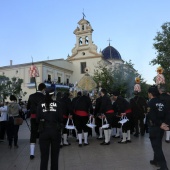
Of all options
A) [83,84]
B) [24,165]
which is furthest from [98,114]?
[83,84]

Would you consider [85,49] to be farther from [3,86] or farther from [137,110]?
[137,110]

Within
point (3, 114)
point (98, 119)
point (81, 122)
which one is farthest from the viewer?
point (98, 119)

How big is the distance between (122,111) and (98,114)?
0.93m

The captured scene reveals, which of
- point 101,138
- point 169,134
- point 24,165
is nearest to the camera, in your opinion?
point 24,165

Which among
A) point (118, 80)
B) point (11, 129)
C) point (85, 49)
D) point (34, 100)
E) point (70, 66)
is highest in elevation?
point (85, 49)

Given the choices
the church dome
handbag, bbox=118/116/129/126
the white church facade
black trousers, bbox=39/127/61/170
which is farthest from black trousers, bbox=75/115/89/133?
the church dome

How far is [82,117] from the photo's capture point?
9.38m

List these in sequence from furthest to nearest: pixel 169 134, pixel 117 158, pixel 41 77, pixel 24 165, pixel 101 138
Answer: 1. pixel 41 77
2. pixel 101 138
3. pixel 169 134
4. pixel 117 158
5. pixel 24 165

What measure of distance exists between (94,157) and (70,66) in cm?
5135

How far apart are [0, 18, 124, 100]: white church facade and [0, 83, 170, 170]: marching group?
125ft

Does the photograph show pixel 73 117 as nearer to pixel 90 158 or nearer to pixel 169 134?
pixel 90 158

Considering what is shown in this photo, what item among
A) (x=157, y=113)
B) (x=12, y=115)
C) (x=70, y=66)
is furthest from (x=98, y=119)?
(x=70, y=66)

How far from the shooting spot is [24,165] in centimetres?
663

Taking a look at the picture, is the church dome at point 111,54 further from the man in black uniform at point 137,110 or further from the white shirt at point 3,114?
the white shirt at point 3,114
